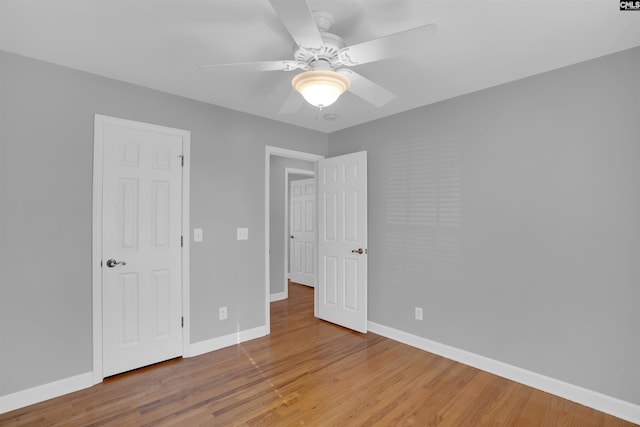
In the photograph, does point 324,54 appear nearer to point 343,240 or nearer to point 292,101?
point 292,101

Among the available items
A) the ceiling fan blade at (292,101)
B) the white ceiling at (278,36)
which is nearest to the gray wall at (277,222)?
the white ceiling at (278,36)

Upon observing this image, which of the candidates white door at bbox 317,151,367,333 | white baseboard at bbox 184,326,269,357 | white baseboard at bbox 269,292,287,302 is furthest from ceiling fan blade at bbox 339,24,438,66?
white baseboard at bbox 269,292,287,302

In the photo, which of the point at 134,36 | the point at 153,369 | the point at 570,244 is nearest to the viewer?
the point at 134,36

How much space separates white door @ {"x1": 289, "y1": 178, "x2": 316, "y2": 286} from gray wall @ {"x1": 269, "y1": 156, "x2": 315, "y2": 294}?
0.85 meters

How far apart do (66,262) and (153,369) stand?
1.16m

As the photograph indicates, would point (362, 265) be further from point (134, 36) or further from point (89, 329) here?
point (134, 36)

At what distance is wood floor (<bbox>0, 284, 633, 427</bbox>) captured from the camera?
202cm

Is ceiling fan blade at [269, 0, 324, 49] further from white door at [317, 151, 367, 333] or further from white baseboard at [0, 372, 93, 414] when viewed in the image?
white baseboard at [0, 372, 93, 414]

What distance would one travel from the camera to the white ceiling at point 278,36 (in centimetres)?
167

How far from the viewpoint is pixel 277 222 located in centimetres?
505

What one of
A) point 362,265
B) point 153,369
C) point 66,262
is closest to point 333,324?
point 362,265

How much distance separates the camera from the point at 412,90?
2.78 m

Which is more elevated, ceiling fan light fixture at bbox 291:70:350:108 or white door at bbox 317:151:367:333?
ceiling fan light fixture at bbox 291:70:350:108

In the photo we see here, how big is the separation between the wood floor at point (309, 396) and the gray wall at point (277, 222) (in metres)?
1.91
